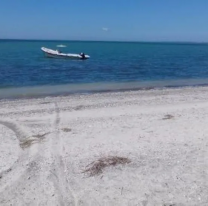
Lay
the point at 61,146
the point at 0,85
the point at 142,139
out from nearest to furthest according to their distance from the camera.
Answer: the point at 61,146
the point at 142,139
the point at 0,85

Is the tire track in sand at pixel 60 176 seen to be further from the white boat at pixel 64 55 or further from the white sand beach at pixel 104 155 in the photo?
the white boat at pixel 64 55

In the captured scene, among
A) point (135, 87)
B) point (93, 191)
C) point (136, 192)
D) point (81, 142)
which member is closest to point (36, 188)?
point (93, 191)

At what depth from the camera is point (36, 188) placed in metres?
6.93

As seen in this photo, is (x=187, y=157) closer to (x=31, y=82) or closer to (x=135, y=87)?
(x=135, y=87)

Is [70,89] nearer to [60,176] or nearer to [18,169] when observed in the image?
[18,169]

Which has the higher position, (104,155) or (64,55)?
(104,155)

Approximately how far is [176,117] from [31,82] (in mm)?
15657

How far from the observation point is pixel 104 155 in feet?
28.6

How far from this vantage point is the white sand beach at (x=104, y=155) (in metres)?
6.61

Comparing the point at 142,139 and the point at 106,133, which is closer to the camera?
the point at 142,139

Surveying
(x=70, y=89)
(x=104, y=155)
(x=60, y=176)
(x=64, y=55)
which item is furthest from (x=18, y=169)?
(x=64, y=55)

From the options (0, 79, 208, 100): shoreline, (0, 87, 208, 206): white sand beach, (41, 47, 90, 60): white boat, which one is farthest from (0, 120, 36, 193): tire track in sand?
(41, 47, 90, 60): white boat

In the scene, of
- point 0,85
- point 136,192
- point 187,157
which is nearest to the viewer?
point 136,192

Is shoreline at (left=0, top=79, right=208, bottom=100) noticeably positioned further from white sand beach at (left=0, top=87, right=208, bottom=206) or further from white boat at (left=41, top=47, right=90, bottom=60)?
white boat at (left=41, top=47, right=90, bottom=60)
